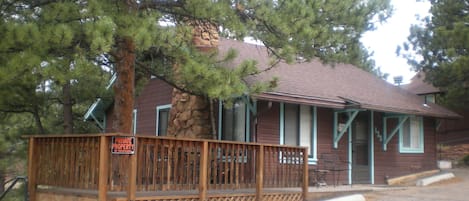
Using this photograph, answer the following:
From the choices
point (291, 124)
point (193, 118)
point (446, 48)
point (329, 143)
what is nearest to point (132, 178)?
point (193, 118)

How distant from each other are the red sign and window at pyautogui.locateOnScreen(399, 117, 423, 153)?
Answer: 35.8 feet

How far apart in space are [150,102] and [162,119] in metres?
0.91

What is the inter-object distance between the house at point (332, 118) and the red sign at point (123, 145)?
4.37m

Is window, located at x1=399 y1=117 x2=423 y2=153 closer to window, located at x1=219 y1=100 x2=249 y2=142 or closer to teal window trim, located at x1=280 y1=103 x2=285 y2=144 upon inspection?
teal window trim, located at x1=280 y1=103 x2=285 y2=144

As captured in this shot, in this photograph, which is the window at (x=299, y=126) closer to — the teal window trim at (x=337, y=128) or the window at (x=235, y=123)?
the teal window trim at (x=337, y=128)

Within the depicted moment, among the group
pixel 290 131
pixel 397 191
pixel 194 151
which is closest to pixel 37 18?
pixel 194 151

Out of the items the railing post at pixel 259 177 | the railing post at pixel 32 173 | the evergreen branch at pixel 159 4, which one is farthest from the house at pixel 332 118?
the railing post at pixel 32 173

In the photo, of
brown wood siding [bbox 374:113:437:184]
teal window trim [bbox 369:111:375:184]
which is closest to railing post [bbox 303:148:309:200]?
teal window trim [bbox 369:111:375:184]

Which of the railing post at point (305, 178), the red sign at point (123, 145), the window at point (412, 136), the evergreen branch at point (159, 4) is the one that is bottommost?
the railing post at point (305, 178)

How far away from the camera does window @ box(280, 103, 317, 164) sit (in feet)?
44.7

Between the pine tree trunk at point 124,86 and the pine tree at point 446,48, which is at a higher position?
the pine tree at point 446,48

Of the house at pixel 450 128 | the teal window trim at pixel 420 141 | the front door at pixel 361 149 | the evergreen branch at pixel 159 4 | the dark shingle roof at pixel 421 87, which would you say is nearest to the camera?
the evergreen branch at pixel 159 4

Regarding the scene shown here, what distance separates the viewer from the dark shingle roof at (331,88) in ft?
43.3

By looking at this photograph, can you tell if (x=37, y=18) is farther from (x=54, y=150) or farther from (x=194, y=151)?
(x=194, y=151)
